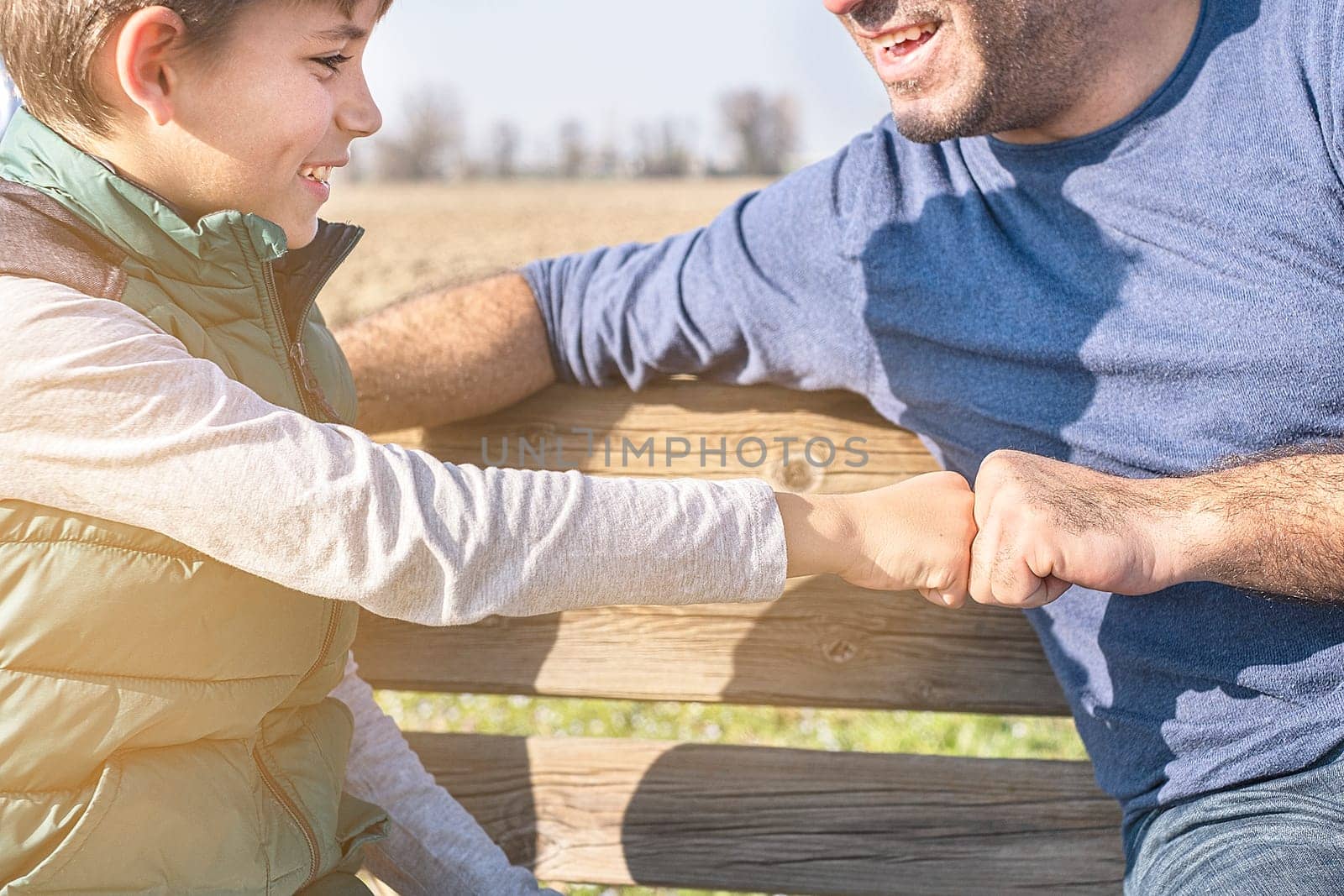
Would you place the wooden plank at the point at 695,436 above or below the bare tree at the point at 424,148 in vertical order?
above

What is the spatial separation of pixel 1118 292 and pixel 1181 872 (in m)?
0.92

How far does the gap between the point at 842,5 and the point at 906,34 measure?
0.13m

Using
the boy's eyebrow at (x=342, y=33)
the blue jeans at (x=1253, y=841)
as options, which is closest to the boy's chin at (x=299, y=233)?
the boy's eyebrow at (x=342, y=33)

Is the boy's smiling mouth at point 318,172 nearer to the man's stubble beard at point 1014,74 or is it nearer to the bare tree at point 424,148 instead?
the man's stubble beard at point 1014,74

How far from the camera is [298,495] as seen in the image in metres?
1.50

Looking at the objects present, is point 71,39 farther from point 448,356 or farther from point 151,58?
point 448,356

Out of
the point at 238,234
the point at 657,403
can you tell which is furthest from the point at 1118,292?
the point at 238,234

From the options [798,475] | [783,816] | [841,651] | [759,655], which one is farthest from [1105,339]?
[783,816]

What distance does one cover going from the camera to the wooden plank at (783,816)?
2352 mm

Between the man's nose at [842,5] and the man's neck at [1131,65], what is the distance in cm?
36

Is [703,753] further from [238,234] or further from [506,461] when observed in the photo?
[238,234]

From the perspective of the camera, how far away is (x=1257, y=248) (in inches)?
80.3

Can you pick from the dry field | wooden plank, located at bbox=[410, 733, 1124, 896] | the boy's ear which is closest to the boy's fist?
wooden plank, located at bbox=[410, 733, 1124, 896]

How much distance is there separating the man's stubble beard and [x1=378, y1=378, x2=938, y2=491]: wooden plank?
53 cm
